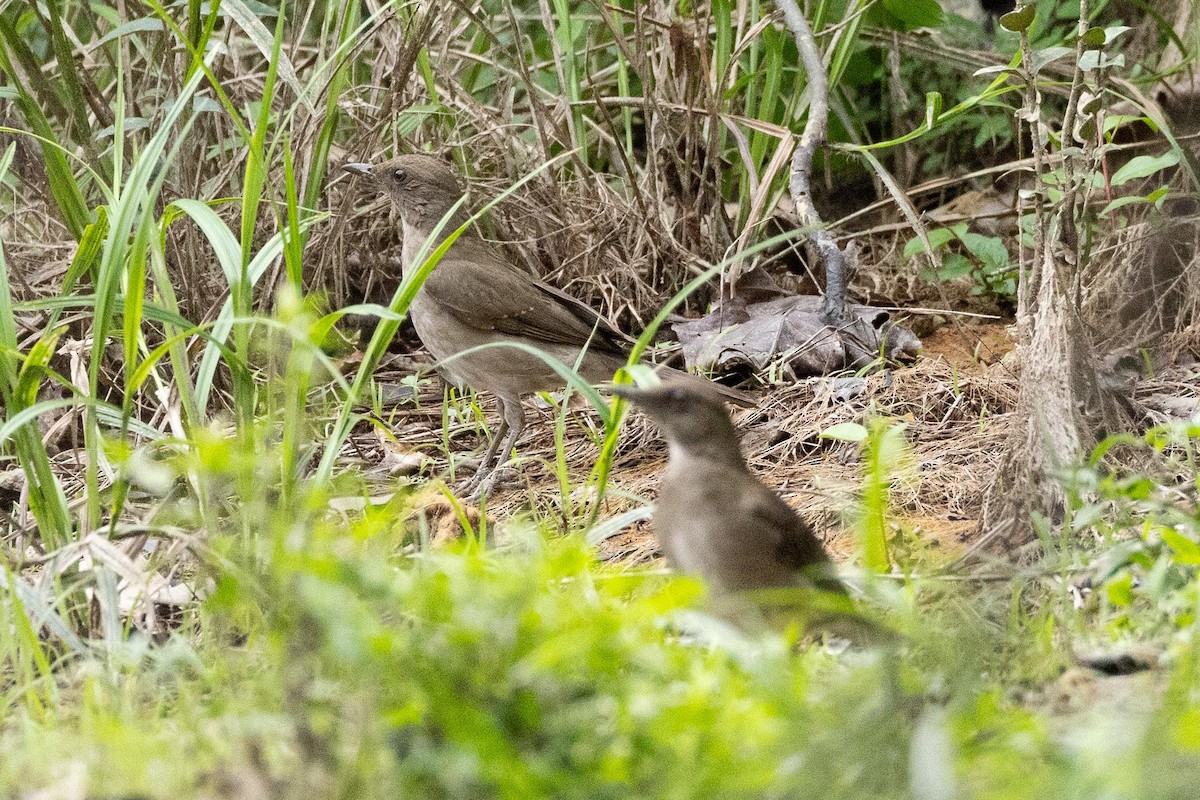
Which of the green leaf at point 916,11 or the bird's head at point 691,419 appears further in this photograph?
the green leaf at point 916,11

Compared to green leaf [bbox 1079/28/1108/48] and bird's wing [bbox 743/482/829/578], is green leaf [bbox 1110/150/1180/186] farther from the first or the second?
bird's wing [bbox 743/482/829/578]

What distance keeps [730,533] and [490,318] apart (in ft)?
10.8

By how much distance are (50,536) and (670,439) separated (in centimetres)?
177

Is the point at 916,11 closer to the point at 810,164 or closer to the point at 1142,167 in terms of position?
the point at 810,164

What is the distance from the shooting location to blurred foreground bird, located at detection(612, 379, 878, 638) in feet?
9.61

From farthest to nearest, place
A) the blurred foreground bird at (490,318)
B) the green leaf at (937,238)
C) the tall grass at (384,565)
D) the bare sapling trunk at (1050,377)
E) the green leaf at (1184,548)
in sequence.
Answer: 1. the green leaf at (937,238)
2. the blurred foreground bird at (490,318)
3. the bare sapling trunk at (1050,377)
4. the green leaf at (1184,548)
5. the tall grass at (384,565)

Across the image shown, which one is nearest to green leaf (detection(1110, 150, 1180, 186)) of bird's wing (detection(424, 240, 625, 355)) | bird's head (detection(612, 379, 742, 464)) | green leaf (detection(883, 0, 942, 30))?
green leaf (detection(883, 0, 942, 30))

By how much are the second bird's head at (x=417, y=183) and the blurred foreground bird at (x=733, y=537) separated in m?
3.19

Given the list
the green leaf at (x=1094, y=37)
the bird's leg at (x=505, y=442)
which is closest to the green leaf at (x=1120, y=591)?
the green leaf at (x=1094, y=37)

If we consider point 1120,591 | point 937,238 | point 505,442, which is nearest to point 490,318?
point 505,442

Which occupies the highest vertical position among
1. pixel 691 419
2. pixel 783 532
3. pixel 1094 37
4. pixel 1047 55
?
pixel 1094 37

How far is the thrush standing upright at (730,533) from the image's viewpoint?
3.04m

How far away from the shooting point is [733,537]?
310cm

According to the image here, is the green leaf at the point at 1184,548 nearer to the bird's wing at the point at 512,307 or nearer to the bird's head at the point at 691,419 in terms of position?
the bird's head at the point at 691,419
